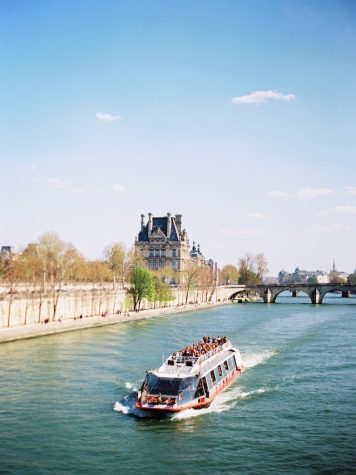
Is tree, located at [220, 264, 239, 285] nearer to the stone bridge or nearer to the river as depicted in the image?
the stone bridge

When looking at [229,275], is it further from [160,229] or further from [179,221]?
[160,229]

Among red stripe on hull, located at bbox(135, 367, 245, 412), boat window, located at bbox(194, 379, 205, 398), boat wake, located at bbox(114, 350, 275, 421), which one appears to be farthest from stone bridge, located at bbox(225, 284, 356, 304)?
boat window, located at bbox(194, 379, 205, 398)

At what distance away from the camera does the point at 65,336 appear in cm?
5628

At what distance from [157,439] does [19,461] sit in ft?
18.9

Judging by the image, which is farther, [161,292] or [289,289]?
[289,289]

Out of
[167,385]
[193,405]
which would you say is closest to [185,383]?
[167,385]

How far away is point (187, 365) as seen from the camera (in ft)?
104

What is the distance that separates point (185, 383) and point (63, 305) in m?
43.2

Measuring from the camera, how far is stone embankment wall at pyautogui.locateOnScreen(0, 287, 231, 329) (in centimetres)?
5881

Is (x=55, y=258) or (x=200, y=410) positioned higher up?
(x=55, y=258)

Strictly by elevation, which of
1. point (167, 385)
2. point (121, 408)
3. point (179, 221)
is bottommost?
point (121, 408)

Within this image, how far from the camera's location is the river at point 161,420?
22.2 metres

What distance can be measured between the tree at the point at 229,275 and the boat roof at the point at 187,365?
146256 mm

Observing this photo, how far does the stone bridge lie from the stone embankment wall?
141 ft
